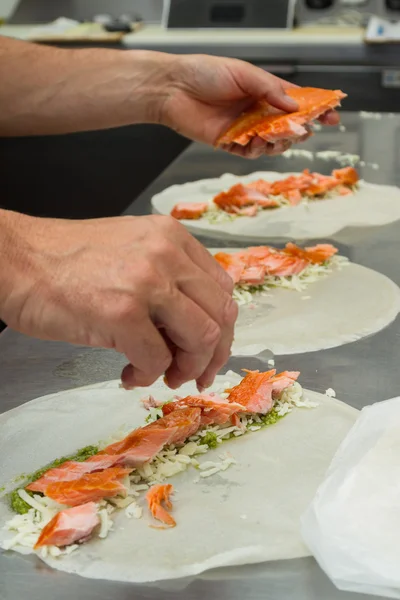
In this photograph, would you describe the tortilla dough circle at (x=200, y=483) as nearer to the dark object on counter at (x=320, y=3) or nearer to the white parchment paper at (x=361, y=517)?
the white parchment paper at (x=361, y=517)

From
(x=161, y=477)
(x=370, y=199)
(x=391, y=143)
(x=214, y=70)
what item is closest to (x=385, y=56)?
(x=391, y=143)

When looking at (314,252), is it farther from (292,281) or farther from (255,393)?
(255,393)

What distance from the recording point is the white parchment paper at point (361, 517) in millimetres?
885

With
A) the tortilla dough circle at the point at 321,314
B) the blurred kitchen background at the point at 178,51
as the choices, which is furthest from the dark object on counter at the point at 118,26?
the tortilla dough circle at the point at 321,314

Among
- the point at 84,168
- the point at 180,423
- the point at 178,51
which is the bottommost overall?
the point at 84,168

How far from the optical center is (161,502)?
1026mm

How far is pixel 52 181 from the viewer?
402 cm

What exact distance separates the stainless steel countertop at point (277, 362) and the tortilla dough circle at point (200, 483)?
2 cm

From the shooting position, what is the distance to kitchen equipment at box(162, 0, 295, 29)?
4199 millimetres

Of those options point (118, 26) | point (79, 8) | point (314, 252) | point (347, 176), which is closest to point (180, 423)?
point (314, 252)

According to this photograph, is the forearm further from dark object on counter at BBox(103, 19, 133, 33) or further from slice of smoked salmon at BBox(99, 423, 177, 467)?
dark object on counter at BBox(103, 19, 133, 33)

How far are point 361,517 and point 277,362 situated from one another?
0.50 m

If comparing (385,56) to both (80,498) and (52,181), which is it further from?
(80,498)

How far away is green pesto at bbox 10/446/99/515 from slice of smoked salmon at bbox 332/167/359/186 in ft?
4.47
